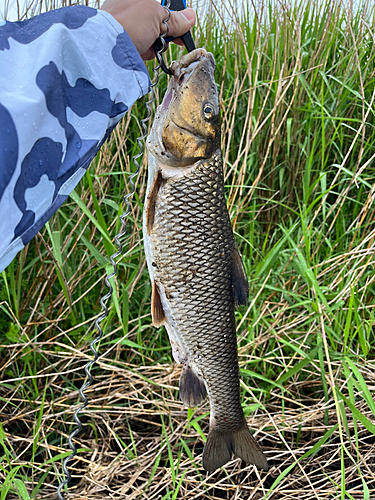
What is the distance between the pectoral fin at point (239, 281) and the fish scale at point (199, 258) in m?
0.02

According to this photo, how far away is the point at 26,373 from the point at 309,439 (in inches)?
55.7

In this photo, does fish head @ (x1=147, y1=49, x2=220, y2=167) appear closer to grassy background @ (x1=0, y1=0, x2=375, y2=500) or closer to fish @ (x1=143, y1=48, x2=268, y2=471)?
fish @ (x1=143, y1=48, x2=268, y2=471)

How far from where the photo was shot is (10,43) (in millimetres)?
880

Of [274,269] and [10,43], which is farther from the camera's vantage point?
[274,269]

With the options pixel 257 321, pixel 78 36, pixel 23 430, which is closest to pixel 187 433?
pixel 257 321

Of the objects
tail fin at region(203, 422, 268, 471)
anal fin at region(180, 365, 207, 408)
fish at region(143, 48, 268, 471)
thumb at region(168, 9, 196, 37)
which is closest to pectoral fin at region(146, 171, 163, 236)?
fish at region(143, 48, 268, 471)

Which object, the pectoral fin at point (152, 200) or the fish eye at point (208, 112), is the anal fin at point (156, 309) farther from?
the fish eye at point (208, 112)

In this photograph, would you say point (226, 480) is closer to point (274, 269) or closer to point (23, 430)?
point (23, 430)

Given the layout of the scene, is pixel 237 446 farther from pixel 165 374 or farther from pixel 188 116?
pixel 188 116

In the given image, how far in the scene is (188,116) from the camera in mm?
1302

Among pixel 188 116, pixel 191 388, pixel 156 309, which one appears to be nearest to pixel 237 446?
pixel 191 388

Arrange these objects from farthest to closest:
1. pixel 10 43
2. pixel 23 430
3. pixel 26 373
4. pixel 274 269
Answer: pixel 274 269 < pixel 26 373 < pixel 23 430 < pixel 10 43

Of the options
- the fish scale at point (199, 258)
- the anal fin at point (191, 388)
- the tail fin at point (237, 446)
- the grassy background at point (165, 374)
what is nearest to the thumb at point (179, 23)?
the fish scale at point (199, 258)

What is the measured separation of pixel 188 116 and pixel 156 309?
2.02 feet
